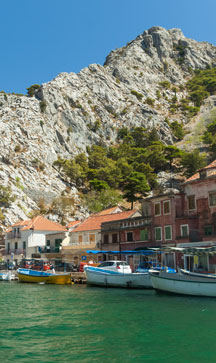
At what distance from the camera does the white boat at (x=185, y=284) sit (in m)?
29.2

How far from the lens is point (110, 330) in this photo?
18062mm

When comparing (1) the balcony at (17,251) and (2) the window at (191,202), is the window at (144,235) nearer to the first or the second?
(2) the window at (191,202)

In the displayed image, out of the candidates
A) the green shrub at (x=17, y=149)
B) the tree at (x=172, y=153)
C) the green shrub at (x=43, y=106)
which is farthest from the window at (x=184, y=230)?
the green shrub at (x=43, y=106)

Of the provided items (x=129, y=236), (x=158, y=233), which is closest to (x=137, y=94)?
(x=129, y=236)

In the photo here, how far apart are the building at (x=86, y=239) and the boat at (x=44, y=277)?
952cm

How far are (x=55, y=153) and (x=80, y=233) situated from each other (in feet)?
182

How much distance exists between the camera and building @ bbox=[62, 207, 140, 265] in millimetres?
57219

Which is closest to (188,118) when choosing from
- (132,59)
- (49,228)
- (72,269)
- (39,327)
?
(132,59)

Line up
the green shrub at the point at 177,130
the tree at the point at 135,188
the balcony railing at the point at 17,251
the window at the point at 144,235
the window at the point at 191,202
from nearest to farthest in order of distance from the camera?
the window at the point at 191,202 < the window at the point at 144,235 < the balcony railing at the point at 17,251 < the tree at the point at 135,188 < the green shrub at the point at 177,130

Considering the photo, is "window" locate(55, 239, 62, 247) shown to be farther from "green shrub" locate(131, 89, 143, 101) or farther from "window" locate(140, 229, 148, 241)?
"green shrub" locate(131, 89, 143, 101)

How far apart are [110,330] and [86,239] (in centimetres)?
4293

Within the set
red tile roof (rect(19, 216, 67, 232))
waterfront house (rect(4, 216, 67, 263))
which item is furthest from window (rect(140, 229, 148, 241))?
red tile roof (rect(19, 216, 67, 232))

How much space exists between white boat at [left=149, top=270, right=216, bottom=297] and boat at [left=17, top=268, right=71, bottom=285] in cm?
1665

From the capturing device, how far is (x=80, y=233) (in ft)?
204
